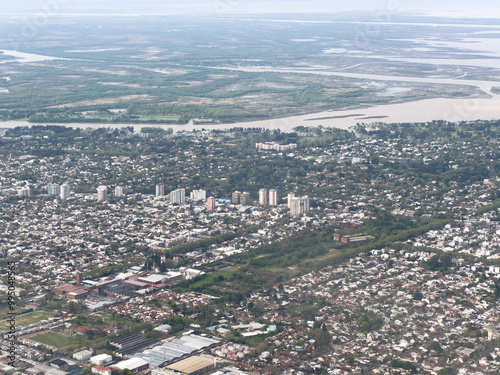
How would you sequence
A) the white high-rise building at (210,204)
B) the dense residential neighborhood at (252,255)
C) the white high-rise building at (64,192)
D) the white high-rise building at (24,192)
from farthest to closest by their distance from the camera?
1. the white high-rise building at (24,192)
2. the white high-rise building at (64,192)
3. the white high-rise building at (210,204)
4. the dense residential neighborhood at (252,255)

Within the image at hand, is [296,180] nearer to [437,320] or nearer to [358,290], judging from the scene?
[358,290]

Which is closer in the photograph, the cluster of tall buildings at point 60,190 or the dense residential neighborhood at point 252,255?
the dense residential neighborhood at point 252,255

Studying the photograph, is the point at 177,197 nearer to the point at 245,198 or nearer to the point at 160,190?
the point at 160,190

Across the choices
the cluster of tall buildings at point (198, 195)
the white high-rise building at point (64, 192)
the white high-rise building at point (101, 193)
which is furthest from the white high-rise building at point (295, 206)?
the white high-rise building at point (64, 192)

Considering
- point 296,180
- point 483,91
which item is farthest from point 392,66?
point 296,180

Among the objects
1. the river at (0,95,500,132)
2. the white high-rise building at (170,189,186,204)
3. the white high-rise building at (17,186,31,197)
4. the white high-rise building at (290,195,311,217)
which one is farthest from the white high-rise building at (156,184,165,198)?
the river at (0,95,500,132)

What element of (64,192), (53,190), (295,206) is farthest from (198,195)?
(53,190)

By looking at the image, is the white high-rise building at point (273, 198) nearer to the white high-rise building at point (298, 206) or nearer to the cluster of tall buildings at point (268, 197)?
the cluster of tall buildings at point (268, 197)
